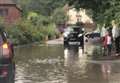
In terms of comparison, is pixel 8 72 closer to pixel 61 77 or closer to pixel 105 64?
pixel 61 77

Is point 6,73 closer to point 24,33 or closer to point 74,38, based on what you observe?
point 74,38

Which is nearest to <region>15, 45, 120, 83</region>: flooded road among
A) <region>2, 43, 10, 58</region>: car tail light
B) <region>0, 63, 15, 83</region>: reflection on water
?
<region>0, 63, 15, 83</region>: reflection on water

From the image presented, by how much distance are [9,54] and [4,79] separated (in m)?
0.56

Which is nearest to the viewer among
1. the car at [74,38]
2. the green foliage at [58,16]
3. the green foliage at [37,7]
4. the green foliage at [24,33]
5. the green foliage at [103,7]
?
the green foliage at [103,7]

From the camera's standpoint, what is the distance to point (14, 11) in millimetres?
75688

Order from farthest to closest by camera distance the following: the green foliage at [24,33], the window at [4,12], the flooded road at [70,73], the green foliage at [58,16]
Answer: the green foliage at [58,16] → the window at [4,12] → the green foliage at [24,33] → the flooded road at [70,73]

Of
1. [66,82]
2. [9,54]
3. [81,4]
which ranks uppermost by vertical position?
[81,4]

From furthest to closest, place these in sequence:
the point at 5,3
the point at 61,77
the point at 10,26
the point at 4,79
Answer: the point at 5,3, the point at 10,26, the point at 61,77, the point at 4,79

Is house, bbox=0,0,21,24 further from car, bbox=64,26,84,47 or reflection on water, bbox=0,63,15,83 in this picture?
reflection on water, bbox=0,63,15,83

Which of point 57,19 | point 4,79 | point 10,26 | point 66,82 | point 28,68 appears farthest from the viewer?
point 57,19

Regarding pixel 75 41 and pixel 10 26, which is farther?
pixel 10 26

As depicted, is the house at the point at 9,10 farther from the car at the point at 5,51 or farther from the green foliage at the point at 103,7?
the car at the point at 5,51

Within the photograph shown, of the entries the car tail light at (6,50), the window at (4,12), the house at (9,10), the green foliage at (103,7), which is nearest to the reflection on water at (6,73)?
the car tail light at (6,50)

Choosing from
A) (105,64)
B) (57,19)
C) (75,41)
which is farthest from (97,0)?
(57,19)
